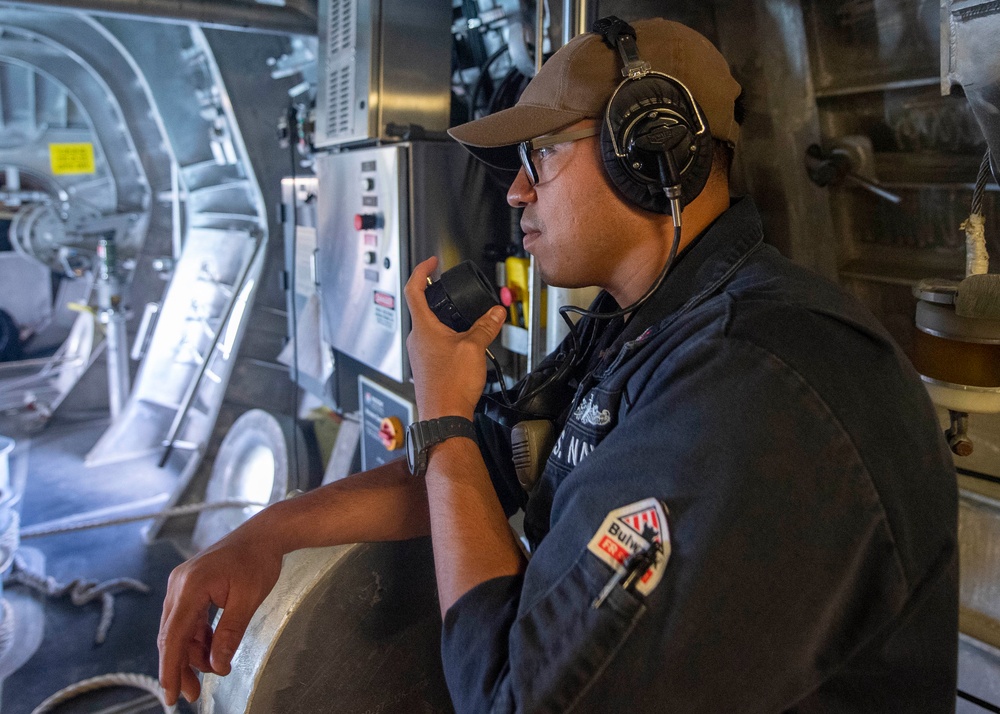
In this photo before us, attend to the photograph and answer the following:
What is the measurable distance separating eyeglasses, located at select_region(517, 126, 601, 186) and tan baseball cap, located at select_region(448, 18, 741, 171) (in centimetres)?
2

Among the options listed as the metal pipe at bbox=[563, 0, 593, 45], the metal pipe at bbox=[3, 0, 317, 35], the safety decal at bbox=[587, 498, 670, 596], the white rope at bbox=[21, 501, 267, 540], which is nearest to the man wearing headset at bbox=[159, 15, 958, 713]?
the safety decal at bbox=[587, 498, 670, 596]

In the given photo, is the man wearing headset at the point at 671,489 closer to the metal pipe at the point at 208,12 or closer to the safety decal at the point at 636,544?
the safety decal at the point at 636,544

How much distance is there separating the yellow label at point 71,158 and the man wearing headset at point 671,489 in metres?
6.62

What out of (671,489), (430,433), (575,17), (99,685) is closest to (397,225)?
(575,17)

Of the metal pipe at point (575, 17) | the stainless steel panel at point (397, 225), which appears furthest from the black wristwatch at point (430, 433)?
the stainless steel panel at point (397, 225)

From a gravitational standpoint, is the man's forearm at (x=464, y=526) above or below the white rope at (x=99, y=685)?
above

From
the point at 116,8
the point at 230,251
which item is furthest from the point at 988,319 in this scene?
the point at 230,251

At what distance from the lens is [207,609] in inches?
40.3

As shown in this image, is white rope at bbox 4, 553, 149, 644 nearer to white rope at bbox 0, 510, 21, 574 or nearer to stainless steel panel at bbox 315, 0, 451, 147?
white rope at bbox 0, 510, 21, 574

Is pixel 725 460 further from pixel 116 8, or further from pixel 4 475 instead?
pixel 4 475

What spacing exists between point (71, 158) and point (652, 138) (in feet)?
22.9

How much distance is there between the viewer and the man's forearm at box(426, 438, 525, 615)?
867 mm

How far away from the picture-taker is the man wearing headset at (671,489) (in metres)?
0.69

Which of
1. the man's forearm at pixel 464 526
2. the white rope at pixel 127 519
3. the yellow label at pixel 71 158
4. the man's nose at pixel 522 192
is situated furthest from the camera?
the yellow label at pixel 71 158
